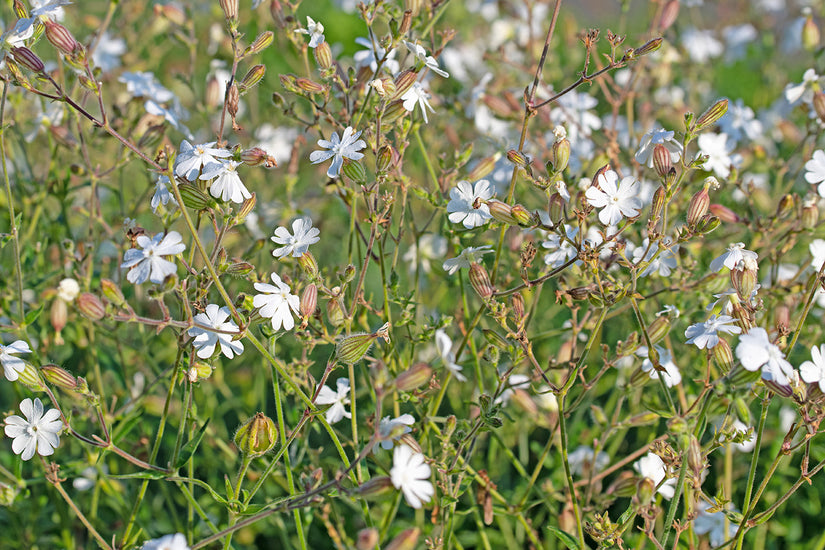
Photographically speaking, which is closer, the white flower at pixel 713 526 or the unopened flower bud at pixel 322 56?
the unopened flower bud at pixel 322 56

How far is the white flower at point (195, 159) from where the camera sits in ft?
4.10

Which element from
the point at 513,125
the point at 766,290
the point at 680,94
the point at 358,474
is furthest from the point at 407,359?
the point at 680,94

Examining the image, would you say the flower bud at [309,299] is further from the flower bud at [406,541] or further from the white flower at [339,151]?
the flower bud at [406,541]

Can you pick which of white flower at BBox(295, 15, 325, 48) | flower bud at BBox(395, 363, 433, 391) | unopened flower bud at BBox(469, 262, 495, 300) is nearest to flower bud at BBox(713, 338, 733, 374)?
unopened flower bud at BBox(469, 262, 495, 300)

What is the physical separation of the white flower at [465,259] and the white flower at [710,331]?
393mm

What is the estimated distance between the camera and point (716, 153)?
1823mm

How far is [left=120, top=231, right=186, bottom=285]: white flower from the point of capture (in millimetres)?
1132

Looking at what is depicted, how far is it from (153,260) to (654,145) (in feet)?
2.95

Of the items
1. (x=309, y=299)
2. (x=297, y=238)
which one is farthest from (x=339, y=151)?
(x=309, y=299)

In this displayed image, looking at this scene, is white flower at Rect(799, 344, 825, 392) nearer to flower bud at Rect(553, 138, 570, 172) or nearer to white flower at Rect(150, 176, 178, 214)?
flower bud at Rect(553, 138, 570, 172)

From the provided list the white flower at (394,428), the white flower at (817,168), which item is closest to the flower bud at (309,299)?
the white flower at (394,428)

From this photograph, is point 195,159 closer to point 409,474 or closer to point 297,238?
point 297,238

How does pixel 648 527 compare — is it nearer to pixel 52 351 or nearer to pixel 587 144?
pixel 587 144

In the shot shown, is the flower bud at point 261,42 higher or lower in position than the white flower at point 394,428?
higher
